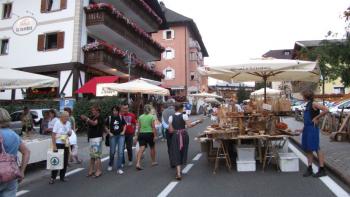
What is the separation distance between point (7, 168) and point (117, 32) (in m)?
23.9

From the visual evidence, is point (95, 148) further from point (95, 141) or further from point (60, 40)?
point (60, 40)

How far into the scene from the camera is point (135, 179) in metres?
9.08

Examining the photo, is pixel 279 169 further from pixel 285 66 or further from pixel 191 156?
pixel 191 156

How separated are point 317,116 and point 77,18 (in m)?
19.9

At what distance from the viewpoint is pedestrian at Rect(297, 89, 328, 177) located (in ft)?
28.0

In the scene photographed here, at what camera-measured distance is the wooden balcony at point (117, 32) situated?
25484mm

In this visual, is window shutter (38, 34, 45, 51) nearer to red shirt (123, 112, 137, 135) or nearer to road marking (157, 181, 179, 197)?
red shirt (123, 112, 137, 135)

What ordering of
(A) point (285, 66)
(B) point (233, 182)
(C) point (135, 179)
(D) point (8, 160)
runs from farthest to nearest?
(A) point (285, 66) → (C) point (135, 179) → (B) point (233, 182) → (D) point (8, 160)

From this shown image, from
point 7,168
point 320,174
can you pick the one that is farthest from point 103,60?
point 7,168

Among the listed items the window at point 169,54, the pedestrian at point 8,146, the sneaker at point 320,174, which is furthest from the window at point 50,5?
the window at point 169,54

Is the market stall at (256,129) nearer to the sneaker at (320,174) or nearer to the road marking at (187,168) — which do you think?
the road marking at (187,168)

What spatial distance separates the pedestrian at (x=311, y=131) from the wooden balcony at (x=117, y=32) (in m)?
18.6

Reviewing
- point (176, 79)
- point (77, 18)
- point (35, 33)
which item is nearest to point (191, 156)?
point (77, 18)

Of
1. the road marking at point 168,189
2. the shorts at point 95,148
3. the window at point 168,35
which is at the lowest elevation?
the road marking at point 168,189
